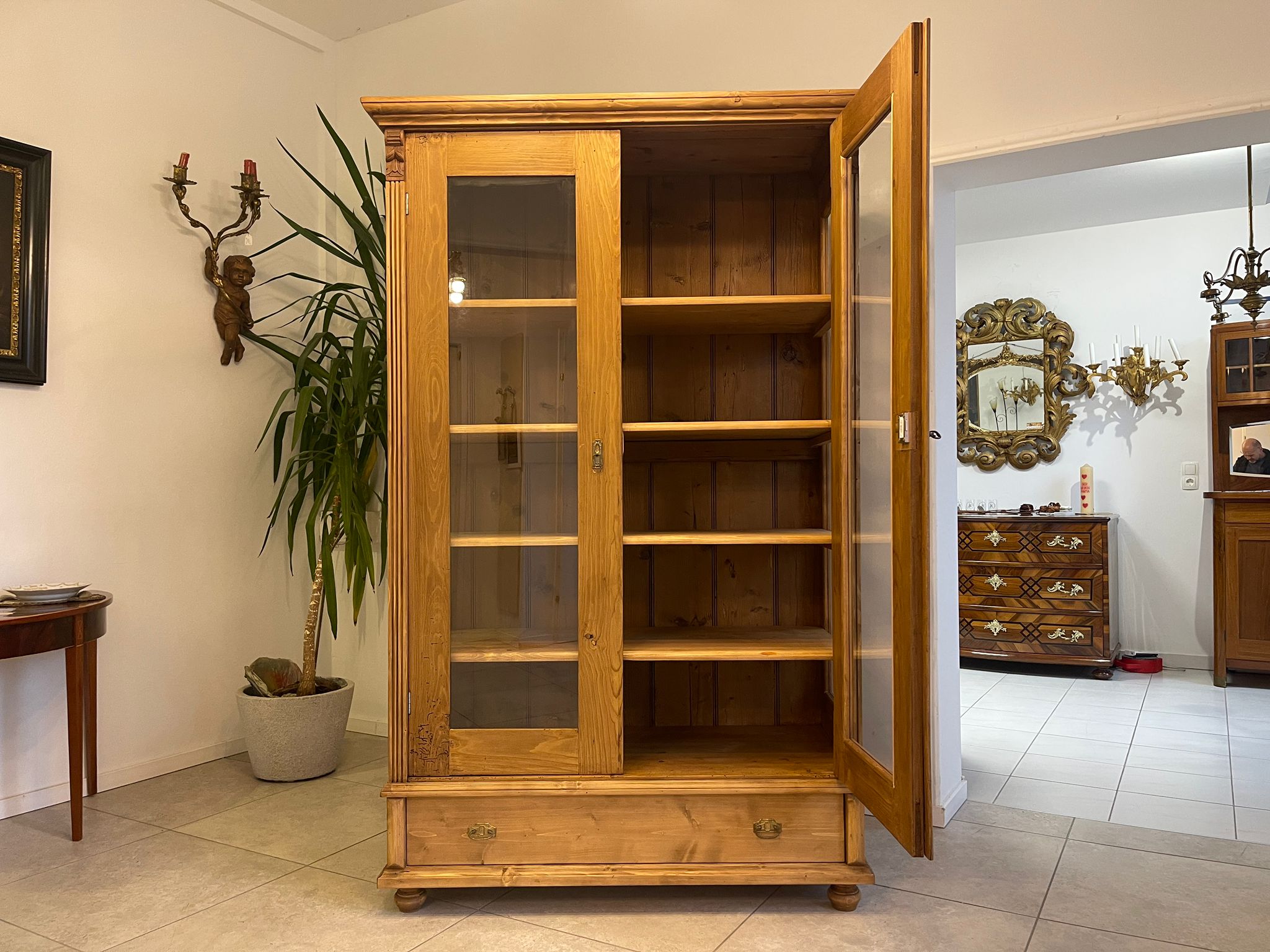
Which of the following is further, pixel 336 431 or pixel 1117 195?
pixel 1117 195

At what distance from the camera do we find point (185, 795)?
2.95 m

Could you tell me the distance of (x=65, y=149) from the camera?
113 inches

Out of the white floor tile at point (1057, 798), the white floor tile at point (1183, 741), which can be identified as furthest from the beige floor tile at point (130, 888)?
the white floor tile at point (1183, 741)

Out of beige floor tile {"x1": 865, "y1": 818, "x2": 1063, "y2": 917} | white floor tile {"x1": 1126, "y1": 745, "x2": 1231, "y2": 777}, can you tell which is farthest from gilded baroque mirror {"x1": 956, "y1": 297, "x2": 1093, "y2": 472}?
beige floor tile {"x1": 865, "y1": 818, "x2": 1063, "y2": 917}

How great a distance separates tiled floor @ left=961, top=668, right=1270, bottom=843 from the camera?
2850mm

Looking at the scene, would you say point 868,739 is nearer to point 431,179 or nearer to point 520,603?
point 520,603

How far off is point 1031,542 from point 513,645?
3821mm

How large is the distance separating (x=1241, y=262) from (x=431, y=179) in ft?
16.4

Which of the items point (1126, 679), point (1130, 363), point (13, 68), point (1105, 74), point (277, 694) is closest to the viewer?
point (1105, 74)

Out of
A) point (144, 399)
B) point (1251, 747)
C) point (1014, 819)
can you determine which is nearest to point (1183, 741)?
point (1251, 747)

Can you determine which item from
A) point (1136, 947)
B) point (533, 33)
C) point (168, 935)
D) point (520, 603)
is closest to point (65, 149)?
point (533, 33)

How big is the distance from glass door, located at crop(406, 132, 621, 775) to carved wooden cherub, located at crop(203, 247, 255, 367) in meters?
1.50

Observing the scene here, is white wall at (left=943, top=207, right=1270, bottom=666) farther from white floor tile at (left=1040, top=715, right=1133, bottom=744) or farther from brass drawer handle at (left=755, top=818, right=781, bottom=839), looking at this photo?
brass drawer handle at (left=755, top=818, right=781, bottom=839)

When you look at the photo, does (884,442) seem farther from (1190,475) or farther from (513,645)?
(1190,475)
